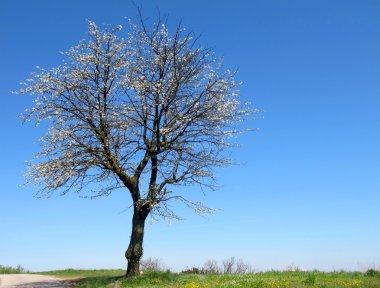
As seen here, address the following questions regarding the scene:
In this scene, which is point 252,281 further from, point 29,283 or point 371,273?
point 29,283

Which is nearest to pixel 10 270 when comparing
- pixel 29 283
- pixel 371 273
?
pixel 29 283

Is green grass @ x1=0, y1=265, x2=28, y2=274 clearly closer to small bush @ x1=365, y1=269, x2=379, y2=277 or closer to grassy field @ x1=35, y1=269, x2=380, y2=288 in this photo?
grassy field @ x1=35, y1=269, x2=380, y2=288

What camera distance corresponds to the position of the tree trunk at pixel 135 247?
1106 inches

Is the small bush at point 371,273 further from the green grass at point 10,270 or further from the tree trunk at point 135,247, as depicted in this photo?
the green grass at point 10,270

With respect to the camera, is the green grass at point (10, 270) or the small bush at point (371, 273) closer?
the small bush at point (371, 273)

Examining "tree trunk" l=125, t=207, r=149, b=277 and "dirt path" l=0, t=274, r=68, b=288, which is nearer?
"tree trunk" l=125, t=207, r=149, b=277

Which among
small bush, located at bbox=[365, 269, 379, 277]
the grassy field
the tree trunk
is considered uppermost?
the tree trunk

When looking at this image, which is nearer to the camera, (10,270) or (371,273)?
(371,273)

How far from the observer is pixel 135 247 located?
28.1 metres

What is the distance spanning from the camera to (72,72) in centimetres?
2948

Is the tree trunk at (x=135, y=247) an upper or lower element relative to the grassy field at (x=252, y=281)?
upper

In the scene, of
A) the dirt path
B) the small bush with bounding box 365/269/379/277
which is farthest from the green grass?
the small bush with bounding box 365/269/379/277

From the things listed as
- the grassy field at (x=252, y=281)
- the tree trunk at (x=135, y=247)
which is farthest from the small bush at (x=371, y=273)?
the tree trunk at (x=135, y=247)

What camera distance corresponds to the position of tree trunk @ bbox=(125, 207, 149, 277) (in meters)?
28.1
